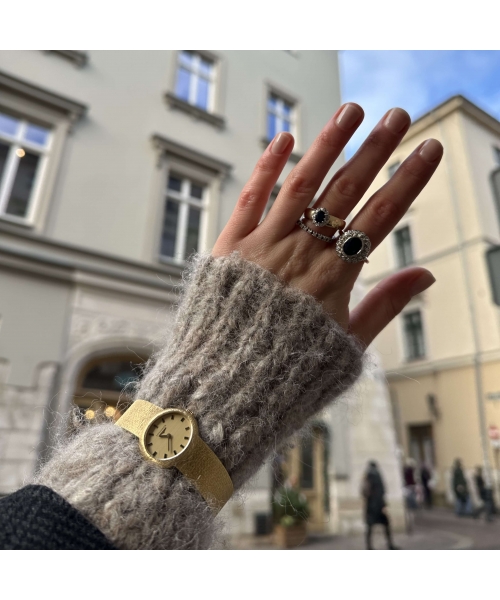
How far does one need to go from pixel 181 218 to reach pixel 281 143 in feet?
5.48

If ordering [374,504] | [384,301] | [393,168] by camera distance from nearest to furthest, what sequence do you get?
1. [384,301]
2. [393,168]
3. [374,504]

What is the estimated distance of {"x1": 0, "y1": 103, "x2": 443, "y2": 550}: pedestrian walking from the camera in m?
0.21

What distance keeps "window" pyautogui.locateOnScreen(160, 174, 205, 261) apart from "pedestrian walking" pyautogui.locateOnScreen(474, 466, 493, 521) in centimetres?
231

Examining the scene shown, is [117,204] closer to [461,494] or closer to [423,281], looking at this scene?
[423,281]

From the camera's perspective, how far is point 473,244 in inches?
88.0

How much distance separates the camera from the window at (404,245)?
7.72 ft

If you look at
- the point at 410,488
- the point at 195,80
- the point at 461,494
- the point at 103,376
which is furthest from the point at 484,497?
the point at 195,80

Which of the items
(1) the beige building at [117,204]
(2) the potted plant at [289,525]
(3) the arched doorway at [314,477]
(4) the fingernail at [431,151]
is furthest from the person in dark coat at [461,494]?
(4) the fingernail at [431,151]

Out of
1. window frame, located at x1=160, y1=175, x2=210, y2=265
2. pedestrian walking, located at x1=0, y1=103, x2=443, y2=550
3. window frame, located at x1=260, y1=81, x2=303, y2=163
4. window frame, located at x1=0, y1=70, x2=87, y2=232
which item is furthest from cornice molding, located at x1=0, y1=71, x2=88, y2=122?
pedestrian walking, located at x1=0, y1=103, x2=443, y2=550

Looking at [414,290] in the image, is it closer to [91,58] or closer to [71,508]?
[71,508]

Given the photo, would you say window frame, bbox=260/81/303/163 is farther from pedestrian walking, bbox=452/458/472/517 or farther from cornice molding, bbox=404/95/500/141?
pedestrian walking, bbox=452/458/472/517

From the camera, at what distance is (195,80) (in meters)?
2.07
